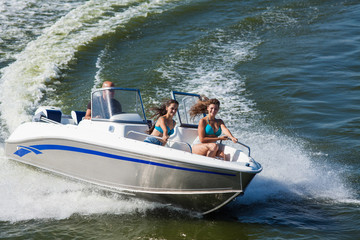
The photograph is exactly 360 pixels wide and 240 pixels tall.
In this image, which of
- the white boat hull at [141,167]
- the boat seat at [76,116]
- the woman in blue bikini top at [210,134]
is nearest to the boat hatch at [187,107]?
the woman in blue bikini top at [210,134]

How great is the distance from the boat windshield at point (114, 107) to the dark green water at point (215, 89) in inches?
46.3

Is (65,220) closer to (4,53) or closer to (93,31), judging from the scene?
(4,53)

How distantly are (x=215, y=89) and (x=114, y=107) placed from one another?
4.99 metres

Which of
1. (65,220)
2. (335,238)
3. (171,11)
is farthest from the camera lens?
(171,11)

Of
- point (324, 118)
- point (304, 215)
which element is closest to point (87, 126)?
point (304, 215)

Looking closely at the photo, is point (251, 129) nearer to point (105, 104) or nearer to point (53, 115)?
point (105, 104)

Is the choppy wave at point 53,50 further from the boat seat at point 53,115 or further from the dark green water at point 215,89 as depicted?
the boat seat at point 53,115

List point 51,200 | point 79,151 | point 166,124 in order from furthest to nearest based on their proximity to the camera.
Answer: point 51,200, point 166,124, point 79,151

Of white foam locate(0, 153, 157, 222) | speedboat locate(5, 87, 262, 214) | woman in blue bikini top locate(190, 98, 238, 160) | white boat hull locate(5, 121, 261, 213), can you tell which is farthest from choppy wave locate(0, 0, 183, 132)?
woman in blue bikini top locate(190, 98, 238, 160)

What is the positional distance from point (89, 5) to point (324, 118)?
33.3 feet

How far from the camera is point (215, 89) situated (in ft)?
38.4

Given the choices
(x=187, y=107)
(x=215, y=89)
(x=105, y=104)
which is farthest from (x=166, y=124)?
(x=215, y=89)

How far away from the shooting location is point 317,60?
13.1m

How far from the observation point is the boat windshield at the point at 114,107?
7094 millimetres
